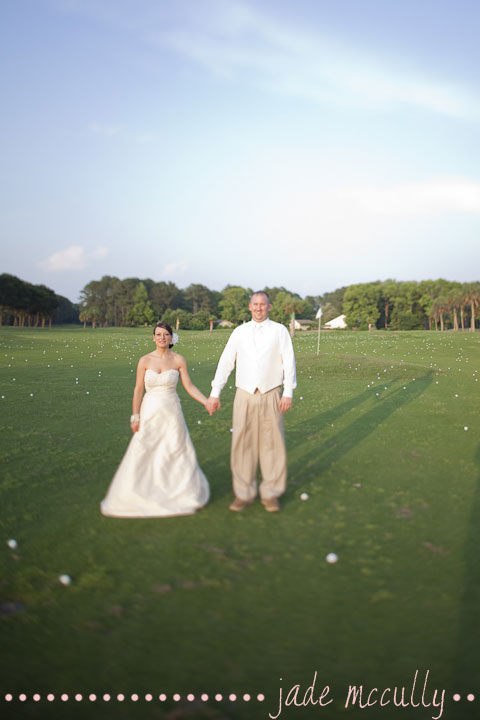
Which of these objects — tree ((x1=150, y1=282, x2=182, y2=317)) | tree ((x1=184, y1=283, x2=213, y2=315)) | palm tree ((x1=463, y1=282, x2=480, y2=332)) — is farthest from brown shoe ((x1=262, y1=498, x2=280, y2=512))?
tree ((x1=184, y1=283, x2=213, y2=315))

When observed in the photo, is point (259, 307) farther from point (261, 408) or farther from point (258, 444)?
point (258, 444)

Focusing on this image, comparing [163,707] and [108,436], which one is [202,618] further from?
[108,436]

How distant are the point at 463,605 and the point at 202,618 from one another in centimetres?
224

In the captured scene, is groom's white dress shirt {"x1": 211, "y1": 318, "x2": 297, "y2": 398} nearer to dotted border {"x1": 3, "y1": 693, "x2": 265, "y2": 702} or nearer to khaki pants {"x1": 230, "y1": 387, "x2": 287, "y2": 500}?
khaki pants {"x1": 230, "y1": 387, "x2": 287, "y2": 500}

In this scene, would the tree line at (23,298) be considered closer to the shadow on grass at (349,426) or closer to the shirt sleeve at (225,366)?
the shadow on grass at (349,426)

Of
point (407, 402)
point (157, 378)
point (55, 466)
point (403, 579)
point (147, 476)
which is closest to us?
point (403, 579)

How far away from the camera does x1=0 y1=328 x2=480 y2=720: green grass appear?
3.31 m

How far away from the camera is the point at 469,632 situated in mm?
3777

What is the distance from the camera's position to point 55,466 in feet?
25.9

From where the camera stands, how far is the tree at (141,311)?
106375mm

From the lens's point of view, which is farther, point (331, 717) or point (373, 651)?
point (373, 651)

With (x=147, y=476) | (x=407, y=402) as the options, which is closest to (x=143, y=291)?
(x=407, y=402)

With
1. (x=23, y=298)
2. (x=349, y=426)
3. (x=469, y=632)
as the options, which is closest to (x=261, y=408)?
(x=469, y=632)

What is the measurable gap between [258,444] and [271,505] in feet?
2.58
